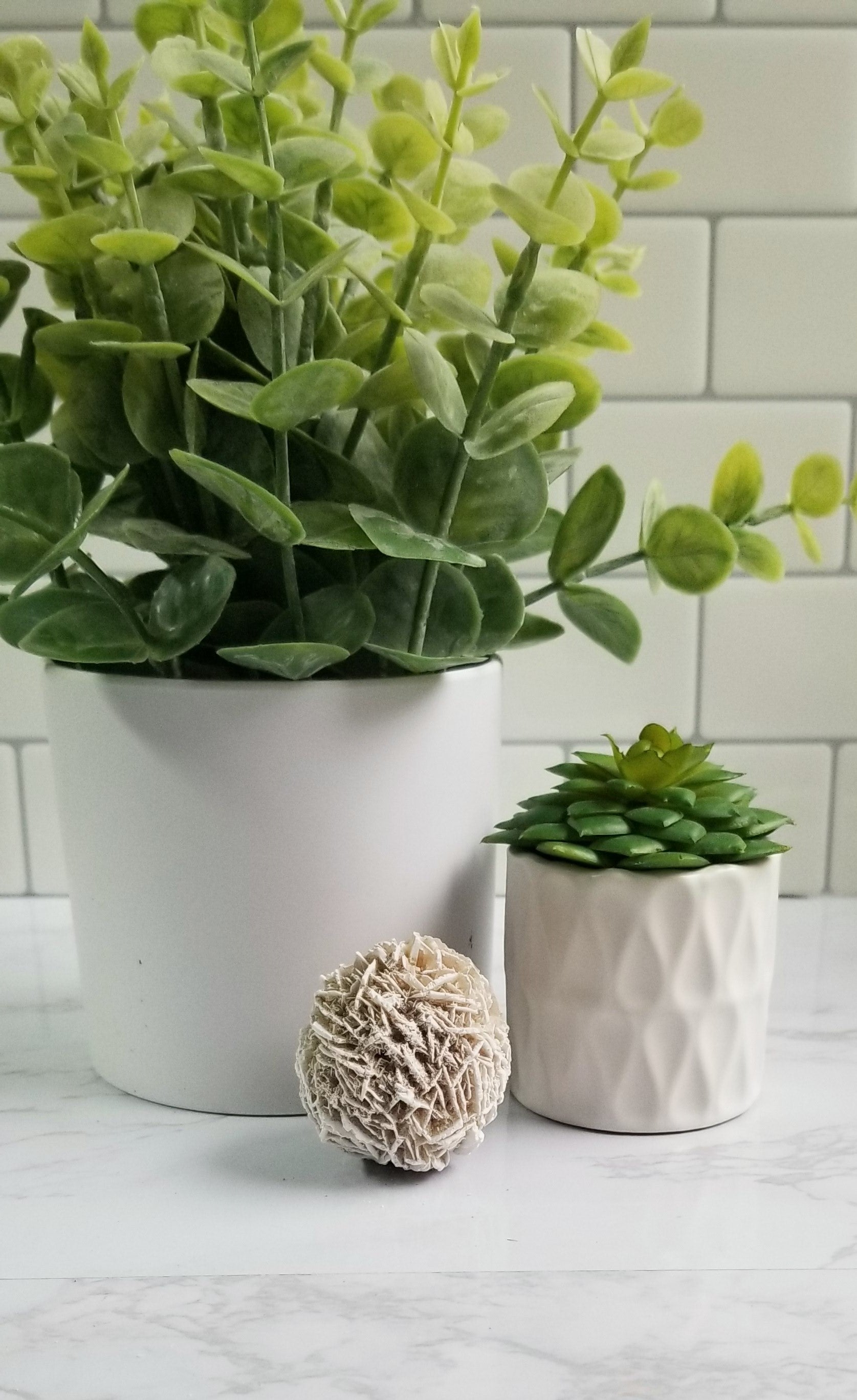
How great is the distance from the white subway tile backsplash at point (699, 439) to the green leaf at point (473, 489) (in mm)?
291

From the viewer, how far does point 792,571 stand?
2.34ft

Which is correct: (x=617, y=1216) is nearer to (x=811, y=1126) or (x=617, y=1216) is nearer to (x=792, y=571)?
(x=811, y=1126)

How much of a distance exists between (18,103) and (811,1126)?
0.44 m

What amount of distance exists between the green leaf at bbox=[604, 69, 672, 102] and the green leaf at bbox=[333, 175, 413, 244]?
7cm

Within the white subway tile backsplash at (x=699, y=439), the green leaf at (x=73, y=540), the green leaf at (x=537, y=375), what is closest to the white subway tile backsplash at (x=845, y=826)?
the white subway tile backsplash at (x=699, y=439)

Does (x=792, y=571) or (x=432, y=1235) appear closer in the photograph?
(x=432, y=1235)

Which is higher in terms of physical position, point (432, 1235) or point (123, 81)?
point (123, 81)

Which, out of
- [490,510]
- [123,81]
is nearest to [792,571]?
[490,510]

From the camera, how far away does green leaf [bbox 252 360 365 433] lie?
342 millimetres

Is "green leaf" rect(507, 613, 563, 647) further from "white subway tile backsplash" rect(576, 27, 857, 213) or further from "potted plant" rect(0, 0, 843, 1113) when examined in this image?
"white subway tile backsplash" rect(576, 27, 857, 213)

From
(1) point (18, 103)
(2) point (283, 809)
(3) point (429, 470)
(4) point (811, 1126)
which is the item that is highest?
(1) point (18, 103)

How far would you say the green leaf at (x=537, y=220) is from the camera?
0.34m

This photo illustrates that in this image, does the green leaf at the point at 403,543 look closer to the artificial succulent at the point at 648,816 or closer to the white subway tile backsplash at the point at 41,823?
the artificial succulent at the point at 648,816

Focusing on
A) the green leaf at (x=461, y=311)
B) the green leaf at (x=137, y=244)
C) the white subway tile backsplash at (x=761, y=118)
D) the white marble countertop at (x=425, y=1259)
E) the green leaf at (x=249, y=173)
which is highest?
the white subway tile backsplash at (x=761, y=118)
